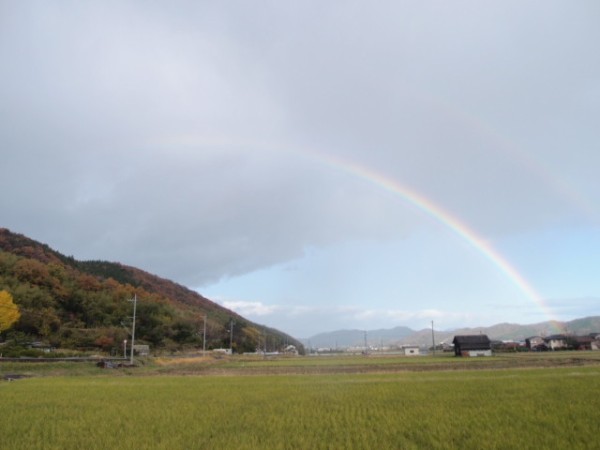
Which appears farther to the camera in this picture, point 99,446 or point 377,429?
point 377,429

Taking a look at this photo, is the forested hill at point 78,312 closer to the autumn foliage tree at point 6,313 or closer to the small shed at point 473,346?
the autumn foliage tree at point 6,313

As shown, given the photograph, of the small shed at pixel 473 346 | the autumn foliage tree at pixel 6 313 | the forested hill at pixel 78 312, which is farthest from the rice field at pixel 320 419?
the small shed at pixel 473 346

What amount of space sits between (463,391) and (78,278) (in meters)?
90.9

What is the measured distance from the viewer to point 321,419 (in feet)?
44.0

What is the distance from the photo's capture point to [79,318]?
284 ft

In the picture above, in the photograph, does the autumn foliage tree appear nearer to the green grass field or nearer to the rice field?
the green grass field

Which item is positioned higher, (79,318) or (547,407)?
(79,318)

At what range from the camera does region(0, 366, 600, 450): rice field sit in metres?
10.3

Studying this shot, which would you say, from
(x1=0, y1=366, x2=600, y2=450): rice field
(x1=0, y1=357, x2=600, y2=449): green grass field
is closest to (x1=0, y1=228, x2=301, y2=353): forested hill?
(x1=0, y1=357, x2=600, y2=449): green grass field

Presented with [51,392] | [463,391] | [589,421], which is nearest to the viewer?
[589,421]

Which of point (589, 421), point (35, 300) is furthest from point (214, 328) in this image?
point (589, 421)

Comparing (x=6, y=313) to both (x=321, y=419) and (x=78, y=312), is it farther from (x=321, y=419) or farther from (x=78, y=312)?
(x=321, y=419)

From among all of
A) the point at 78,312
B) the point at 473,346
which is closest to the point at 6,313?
the point at 78,312

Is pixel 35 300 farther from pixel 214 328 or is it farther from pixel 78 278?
pixel 214 328
